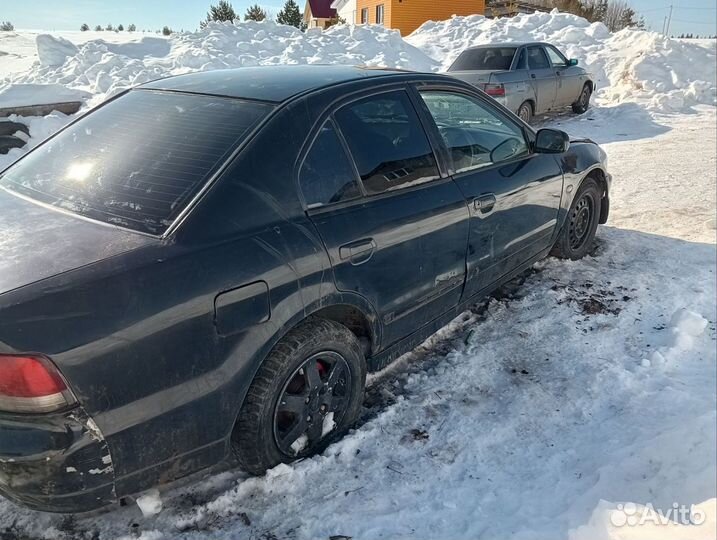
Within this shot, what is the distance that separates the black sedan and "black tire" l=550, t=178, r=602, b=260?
50.2 inches

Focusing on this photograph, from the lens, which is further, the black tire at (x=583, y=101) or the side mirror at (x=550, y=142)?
the black tire at (x=583, y=101)

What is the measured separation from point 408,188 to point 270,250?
100cm

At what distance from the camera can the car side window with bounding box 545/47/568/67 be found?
1130cm

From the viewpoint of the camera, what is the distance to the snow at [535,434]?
2.28 m

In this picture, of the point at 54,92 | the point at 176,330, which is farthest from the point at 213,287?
the point at 54,92

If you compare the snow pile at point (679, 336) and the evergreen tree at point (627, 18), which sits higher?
the evergreen tree at point (627, 18)

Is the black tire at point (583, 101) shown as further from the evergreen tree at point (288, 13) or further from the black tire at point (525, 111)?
the evergreen tree at point (288, 13)

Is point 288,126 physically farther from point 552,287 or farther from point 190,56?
point 190,56

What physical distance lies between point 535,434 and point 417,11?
28.7m

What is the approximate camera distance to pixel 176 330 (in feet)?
6.37

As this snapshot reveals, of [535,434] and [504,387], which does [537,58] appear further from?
[535,434]

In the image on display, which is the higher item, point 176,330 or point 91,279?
point 91,279

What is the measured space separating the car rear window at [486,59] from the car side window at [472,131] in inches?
278

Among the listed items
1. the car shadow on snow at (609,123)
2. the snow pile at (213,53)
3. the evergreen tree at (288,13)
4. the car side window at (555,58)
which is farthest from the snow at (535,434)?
the evergreen tree at (288,13)
